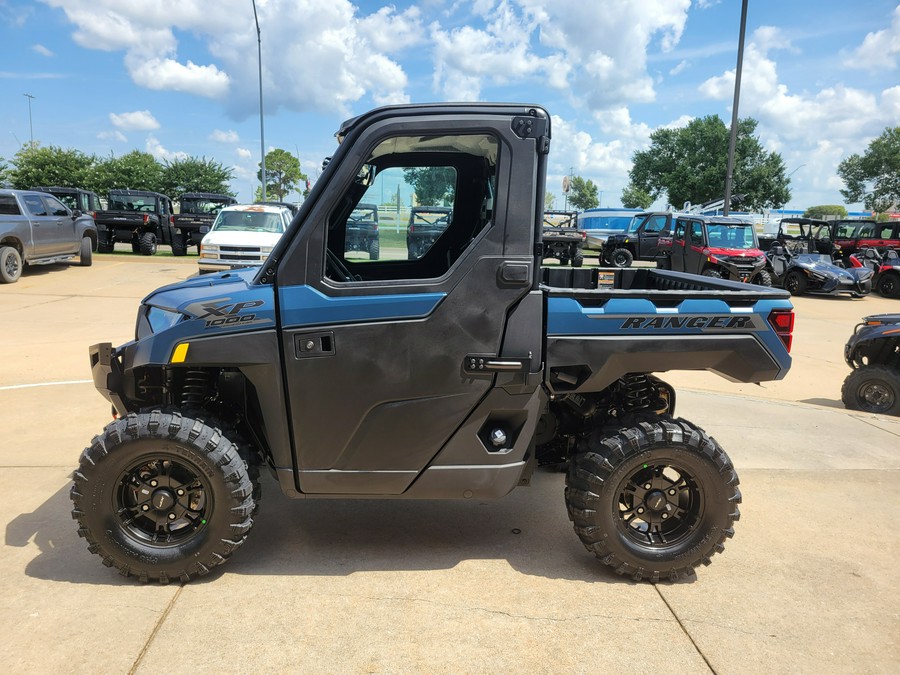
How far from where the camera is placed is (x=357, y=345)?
299 centimetres

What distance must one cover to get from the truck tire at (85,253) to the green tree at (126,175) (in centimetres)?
2638

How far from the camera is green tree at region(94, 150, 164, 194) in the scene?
136 ft

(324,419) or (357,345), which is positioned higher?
(357,345)

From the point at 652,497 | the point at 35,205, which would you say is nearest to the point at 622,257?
the point at 35,205

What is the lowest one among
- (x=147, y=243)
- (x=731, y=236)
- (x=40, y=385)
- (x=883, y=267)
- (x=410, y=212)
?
(x=40, y=385)

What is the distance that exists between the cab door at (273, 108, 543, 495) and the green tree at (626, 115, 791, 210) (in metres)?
62.6

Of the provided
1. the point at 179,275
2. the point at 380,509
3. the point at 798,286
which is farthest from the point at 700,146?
the point at 380,509

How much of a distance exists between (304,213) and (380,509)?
78.8 inches

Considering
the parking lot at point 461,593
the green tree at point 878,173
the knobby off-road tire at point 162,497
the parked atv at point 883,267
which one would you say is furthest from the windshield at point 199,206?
the green tree at point 878,173

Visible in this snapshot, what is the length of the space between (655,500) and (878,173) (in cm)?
8298

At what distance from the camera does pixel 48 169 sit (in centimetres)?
4006

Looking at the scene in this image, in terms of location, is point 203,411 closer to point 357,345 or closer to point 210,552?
point 210,552

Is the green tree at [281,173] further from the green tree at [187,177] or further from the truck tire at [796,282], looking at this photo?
the truck tire at [796,282]

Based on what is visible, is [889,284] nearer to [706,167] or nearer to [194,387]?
[194,387]
